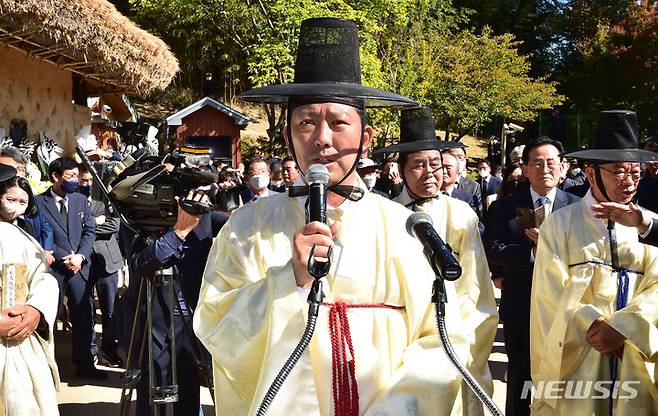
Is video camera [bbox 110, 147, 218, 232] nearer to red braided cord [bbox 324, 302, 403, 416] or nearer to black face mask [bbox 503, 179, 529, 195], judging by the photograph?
red braided cord [bbox 324, 302, 403, 416]

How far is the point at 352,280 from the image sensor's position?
2.19 meters

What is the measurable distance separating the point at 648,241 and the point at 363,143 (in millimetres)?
1921

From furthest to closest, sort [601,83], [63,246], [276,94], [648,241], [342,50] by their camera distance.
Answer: [601,83] → [63,246] → [648,241] → [342,50] → [276,94]

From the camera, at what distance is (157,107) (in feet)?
100

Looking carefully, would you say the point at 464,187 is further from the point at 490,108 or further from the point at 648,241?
the point at 490,108

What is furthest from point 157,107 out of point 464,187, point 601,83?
point 464,187

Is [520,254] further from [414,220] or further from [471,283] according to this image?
[414,220]

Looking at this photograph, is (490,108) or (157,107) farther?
(157,107)

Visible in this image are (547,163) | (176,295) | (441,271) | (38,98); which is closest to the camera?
(441,271)

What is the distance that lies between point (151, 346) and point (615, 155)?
2547 mm

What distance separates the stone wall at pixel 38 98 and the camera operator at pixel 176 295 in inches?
225

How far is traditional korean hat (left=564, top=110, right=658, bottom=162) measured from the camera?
352 cm

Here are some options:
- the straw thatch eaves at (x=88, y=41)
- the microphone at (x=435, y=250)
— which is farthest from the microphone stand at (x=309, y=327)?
the straw thatch eaves at (x=88, y=41)

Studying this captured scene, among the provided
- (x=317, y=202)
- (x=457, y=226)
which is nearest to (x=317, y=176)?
(x=317, y=202)
